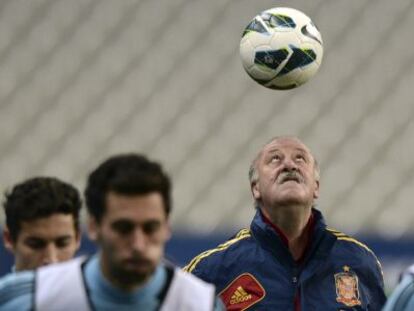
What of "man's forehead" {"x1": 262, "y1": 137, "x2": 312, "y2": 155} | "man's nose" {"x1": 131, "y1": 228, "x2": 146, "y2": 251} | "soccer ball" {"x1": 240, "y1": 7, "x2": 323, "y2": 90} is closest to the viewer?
"man's nose" {"x1": 131, "y1": 228, "x2": 146, "y2": 251}

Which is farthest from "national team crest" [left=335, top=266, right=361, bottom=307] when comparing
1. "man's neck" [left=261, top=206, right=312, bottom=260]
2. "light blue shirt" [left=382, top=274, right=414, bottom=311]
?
"light blue shirt" [left=382, top=274, right=414, bottom=311]

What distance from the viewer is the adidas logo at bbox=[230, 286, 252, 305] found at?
4793 millimetres

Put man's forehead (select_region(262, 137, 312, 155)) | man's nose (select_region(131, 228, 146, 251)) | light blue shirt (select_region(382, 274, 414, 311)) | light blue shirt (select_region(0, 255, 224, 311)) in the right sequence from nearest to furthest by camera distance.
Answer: man's nose (select_region(131, 228, 146, 251)) → light blue shirt (select_region(0, 255, 224, 311)) → light blue shirt (select_region(382, 274, 414, 311)) → man's forehead (select_region(262, 137, 312, 155))

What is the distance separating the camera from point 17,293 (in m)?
3.64

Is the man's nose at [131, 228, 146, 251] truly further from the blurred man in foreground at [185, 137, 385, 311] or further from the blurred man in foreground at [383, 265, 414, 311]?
the blurred man in foreground at [185, 137, 385, 311]

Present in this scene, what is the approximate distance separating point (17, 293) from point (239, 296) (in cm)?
132

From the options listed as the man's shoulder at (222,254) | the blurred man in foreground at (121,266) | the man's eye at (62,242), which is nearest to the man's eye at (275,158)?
the man's shoulder at (222,254)

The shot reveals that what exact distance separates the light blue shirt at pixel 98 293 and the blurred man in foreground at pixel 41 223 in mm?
689

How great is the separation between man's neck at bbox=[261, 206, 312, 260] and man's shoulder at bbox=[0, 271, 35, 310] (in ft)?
4.63

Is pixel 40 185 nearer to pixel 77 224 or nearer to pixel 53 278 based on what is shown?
pixel 77 224

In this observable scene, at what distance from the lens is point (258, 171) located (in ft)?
16.5

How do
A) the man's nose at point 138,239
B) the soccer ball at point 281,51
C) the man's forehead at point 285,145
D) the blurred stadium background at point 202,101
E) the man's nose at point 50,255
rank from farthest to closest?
the blurred stadium background at point 202,101, the soccer ball at point 281,51, the man's forehead at point 285,145, the man's nose at point 50,255, the man's nose at point 138,239

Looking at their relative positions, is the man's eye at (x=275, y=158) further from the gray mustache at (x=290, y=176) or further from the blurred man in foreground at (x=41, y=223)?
the blurred man in foreground at (x=41, y=223)

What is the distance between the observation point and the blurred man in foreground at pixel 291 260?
4785 mm
